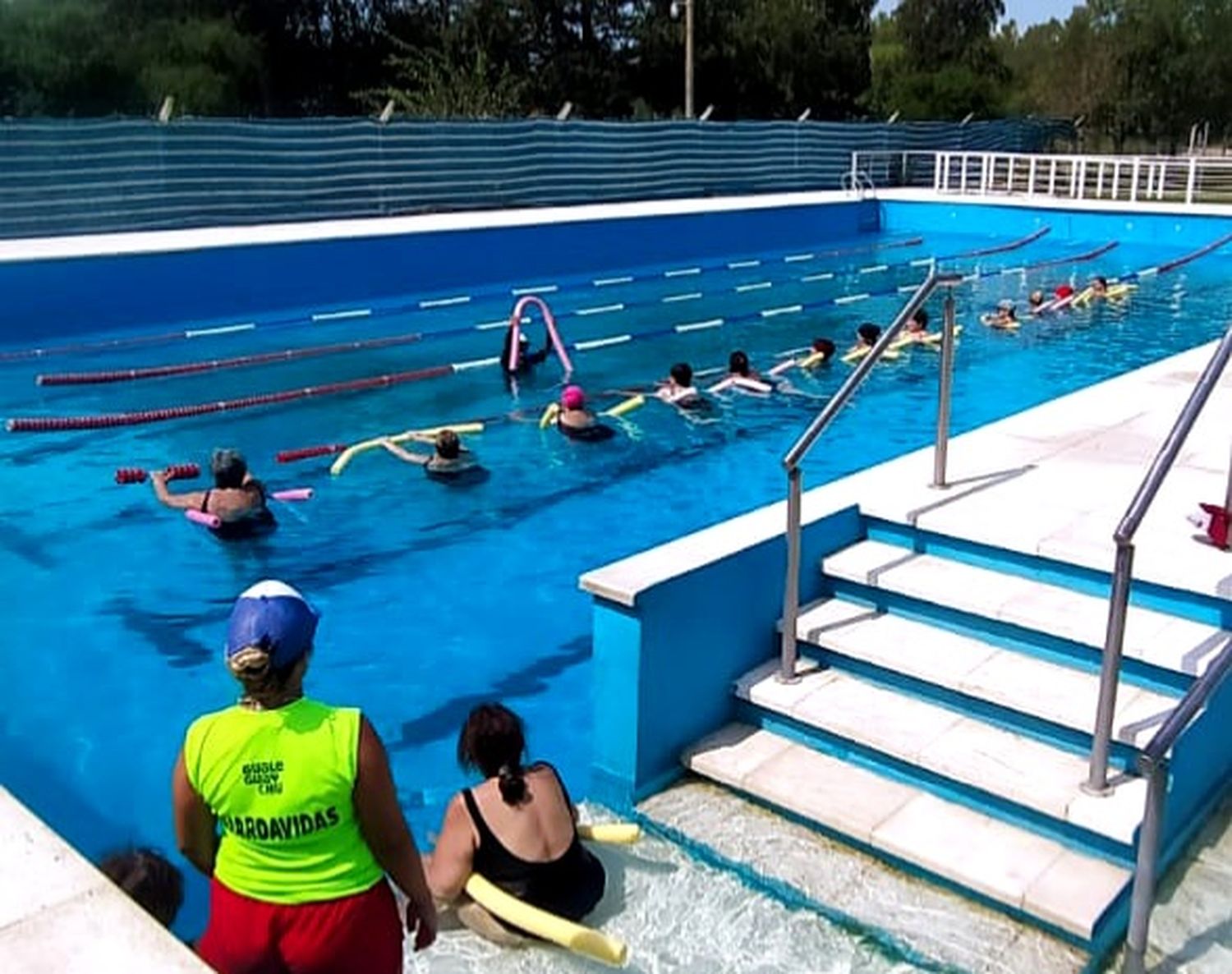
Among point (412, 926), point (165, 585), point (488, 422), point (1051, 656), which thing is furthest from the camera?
point (488, 422)

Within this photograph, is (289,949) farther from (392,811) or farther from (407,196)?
(407,196)

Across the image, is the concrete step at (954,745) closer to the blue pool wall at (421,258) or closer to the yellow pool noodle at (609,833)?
the yellow pool noodle at (609,833)

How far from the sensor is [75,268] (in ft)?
45.3

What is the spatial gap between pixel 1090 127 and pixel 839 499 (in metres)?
47.1

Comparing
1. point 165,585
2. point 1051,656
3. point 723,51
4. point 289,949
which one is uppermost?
point 723,51

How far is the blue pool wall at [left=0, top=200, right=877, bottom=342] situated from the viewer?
1369 cm

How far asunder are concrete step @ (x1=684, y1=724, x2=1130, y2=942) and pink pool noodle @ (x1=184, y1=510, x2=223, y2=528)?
395 centimetres

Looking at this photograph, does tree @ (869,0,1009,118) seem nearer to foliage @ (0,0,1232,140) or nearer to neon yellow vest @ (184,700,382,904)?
foliage @ (0,0,1232,140)

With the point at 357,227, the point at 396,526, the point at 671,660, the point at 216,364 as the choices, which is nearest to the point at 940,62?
the point at 357,227

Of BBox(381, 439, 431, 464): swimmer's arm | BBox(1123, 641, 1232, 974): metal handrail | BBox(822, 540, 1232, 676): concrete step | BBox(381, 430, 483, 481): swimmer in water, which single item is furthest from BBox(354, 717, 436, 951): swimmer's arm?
BBox(381, 439, 431, 464): swimmer's arm

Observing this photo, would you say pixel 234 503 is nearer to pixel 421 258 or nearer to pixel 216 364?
pixel 216 364

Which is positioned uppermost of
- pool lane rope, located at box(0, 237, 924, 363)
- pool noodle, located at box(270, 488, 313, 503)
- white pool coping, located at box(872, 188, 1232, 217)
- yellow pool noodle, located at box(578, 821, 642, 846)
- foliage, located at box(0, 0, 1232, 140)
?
foliage, located at box(0, 0, 1232, 140)

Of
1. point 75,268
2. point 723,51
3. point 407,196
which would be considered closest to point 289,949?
point 75,268

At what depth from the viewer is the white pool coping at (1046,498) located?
4.52m
